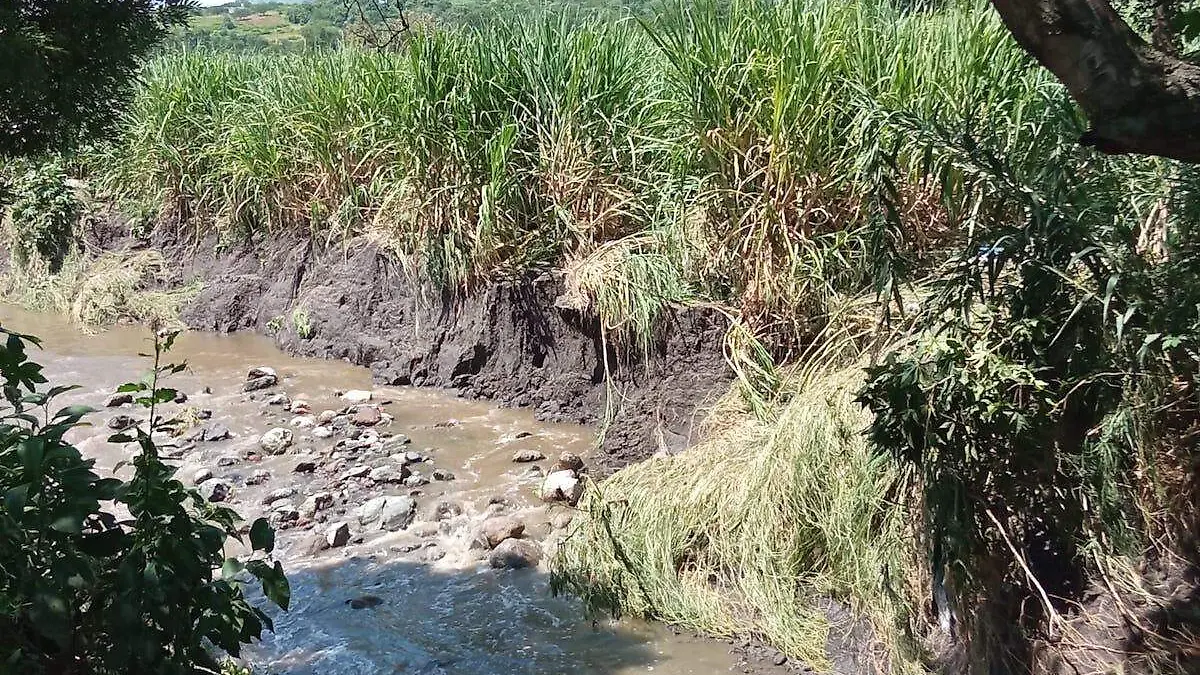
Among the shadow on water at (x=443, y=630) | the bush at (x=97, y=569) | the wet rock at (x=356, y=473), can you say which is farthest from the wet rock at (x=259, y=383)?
the bush at (x=97, y=569)

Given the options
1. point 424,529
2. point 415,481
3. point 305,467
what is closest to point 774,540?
point 424,529

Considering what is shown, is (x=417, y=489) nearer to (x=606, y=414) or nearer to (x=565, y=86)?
(x=606, y=414)

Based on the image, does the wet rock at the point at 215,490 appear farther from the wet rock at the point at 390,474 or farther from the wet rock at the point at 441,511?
the wet rock at the point at 441,511

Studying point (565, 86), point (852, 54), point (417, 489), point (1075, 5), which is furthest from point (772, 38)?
point (1075, 5)

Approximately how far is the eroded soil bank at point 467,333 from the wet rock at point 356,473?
1.09 meters

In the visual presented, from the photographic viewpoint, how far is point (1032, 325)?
105 inches

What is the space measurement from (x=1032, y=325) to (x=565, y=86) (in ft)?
12.4

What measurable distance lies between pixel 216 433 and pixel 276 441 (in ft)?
1.52

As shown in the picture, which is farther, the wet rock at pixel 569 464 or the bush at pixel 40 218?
the bush at pixel 40 218

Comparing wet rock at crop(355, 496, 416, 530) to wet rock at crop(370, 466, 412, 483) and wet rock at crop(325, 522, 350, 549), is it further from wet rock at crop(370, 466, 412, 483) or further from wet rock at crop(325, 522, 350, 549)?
wet rock at crop(370, 466, 412, 483)

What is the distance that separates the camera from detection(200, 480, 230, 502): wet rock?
4.89m

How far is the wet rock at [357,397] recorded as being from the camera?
244 inches

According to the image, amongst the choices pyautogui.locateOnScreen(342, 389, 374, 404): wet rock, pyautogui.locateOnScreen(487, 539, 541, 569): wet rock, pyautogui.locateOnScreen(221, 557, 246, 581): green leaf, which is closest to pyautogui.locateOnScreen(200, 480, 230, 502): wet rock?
pyautogui.locateOnScreen(342, 389, 374, 404): wet rock

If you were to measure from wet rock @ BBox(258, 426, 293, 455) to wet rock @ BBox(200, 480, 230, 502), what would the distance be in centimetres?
49
